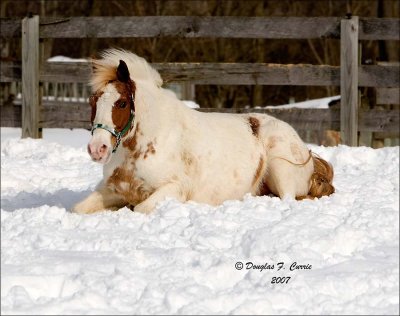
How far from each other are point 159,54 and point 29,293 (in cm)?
2020

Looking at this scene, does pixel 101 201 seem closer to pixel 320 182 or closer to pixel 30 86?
pixel 320 182

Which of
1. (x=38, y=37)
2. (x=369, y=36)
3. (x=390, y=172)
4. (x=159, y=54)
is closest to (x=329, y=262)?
(x=390, y=172)

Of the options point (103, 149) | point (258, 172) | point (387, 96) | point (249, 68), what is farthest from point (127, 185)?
point (387, 96)

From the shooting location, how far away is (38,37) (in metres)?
11.4

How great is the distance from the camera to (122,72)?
617cm

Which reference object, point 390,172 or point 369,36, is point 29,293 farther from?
point 369,36

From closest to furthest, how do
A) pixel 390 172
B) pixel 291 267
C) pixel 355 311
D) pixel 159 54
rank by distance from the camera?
pixel 355 311
pixel 291 267
pixel 390 172
pixel 159 54

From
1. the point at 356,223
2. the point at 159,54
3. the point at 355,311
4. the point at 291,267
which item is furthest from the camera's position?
the point at 159,54

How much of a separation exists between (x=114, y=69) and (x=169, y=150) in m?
0.73

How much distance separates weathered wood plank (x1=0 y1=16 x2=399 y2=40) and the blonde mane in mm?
4413

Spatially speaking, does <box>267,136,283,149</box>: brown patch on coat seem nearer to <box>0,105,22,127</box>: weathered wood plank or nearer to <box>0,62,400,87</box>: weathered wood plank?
<box>0,62,400,87</box>: weathered wood plank

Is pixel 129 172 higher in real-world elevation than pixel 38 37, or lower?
lower

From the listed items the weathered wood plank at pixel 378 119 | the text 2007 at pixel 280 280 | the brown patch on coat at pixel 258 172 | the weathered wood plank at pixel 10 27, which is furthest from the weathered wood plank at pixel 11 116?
the text 2007 at pixel 280 280

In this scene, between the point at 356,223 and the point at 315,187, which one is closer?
the point at 356,223
